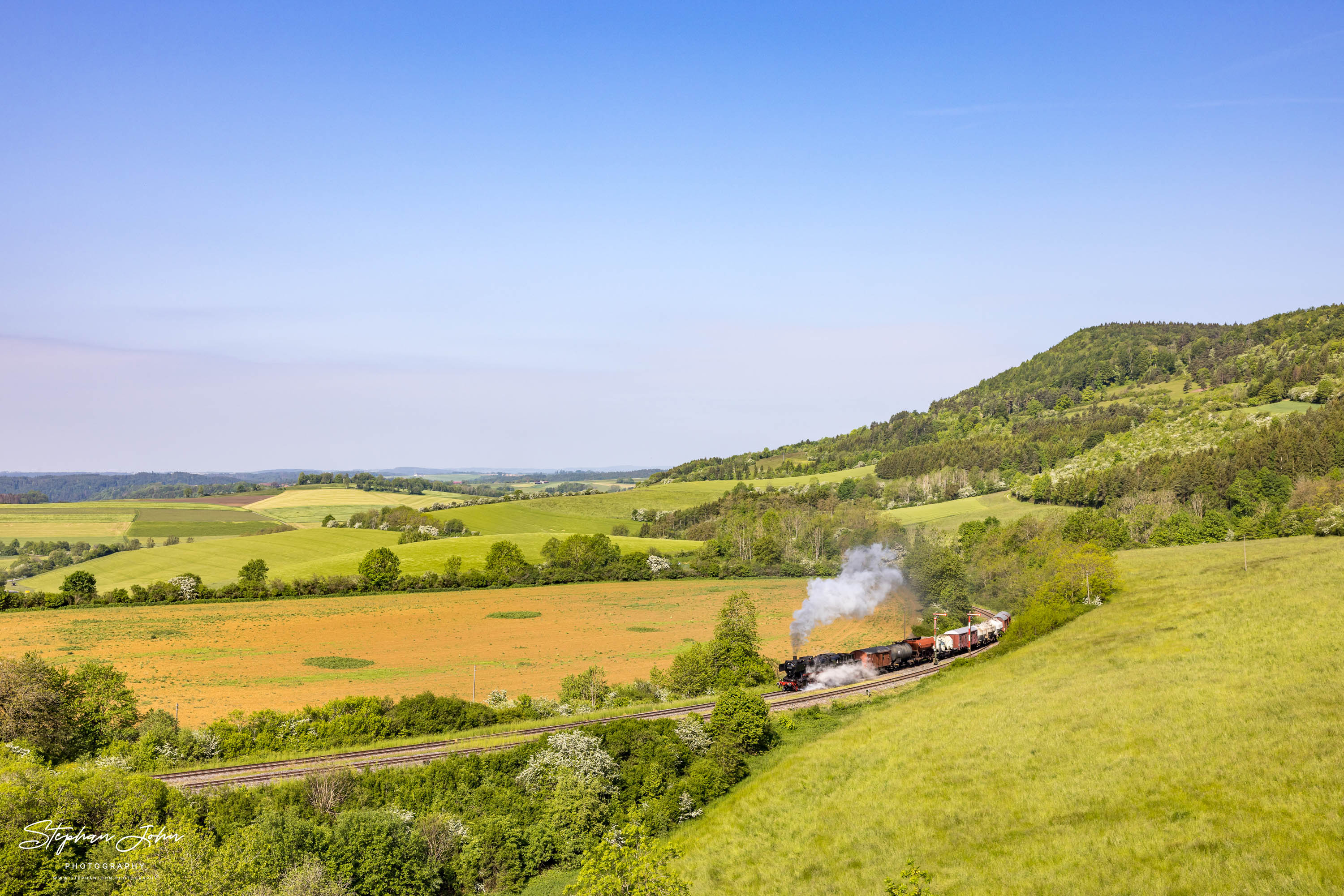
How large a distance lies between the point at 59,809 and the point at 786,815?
31.7 metres

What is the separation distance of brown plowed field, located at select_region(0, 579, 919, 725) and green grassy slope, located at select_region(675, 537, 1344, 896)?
25.1 metres

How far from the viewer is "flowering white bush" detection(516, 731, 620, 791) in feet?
135

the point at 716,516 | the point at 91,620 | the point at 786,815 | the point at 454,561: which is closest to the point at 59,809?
the point at 786,815

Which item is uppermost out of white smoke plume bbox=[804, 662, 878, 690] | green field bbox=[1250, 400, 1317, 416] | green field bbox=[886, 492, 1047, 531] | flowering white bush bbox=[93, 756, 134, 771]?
green field bbox=[1250, 400, 1317, 416]

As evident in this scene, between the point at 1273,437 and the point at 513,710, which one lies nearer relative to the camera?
the point at 513,710

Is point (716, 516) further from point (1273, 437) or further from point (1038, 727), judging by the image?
point (1038, 727)

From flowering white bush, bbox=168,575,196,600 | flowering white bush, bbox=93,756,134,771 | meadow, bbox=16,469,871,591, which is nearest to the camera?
flowering white bush, bbox=93,756,134,771

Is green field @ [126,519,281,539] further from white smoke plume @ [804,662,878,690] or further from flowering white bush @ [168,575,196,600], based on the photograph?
white smoke plume @ [804,662,878,690]

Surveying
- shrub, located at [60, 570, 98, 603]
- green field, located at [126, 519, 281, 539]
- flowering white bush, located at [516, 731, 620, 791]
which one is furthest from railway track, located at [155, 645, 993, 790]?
green field, located at [126, 519, 281, 539]

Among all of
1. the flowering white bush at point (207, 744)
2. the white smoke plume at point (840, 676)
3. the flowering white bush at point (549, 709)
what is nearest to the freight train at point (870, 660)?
the white smoke plume at point (840, 676)

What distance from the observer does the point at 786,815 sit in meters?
37.6

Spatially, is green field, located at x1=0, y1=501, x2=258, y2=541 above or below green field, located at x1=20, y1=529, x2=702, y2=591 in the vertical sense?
above

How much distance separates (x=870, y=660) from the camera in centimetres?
6116

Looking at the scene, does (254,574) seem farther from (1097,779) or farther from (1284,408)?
(1284,408)
